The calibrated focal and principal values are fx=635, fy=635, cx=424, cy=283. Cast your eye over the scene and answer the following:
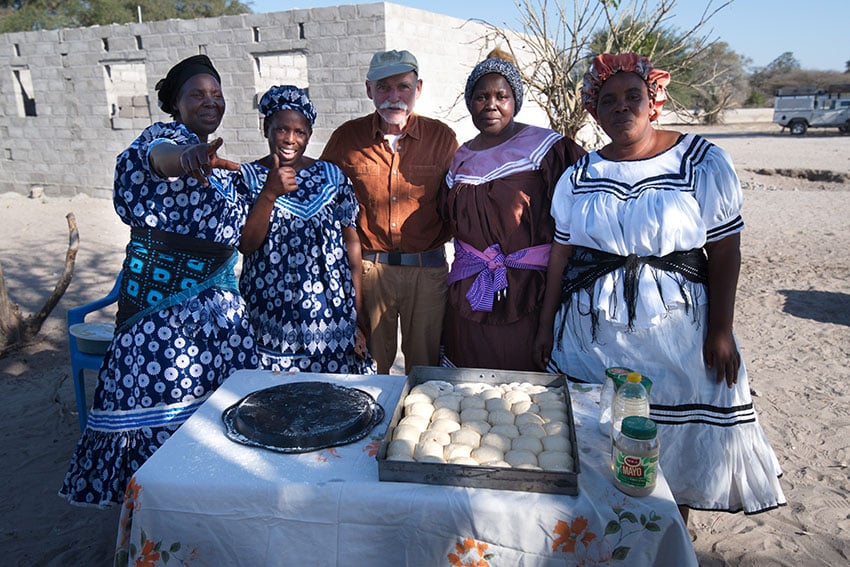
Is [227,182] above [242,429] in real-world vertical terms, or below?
above

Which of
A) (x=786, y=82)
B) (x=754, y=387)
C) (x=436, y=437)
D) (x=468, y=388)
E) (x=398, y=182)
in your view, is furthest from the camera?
(x=786, y=82)

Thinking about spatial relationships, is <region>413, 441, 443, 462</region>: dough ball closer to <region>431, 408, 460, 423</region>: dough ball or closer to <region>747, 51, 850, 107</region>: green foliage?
<region>431, 408, 460, 423</region>: dough ball

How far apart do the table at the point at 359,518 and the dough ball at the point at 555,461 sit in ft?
0.16

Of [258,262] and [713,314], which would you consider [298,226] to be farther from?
[713,314]

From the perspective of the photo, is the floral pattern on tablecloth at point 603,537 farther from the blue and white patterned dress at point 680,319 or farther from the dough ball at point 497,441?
the blue and white patterned dress at point 680,319

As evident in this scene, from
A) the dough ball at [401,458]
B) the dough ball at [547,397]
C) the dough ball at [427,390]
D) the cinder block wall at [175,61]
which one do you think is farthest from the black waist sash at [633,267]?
the cinder block wall at [175,61]

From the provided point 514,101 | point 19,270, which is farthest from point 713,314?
point 19,270

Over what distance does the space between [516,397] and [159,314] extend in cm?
127

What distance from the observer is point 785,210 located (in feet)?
34.6

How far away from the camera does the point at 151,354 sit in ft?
7.23

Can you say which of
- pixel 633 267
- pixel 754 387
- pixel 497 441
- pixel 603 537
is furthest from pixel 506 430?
pixel 754 387

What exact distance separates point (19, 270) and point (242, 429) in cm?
698

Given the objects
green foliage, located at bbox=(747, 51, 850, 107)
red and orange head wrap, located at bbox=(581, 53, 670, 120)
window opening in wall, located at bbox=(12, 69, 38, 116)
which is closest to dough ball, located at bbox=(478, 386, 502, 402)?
red and orange head wrap, located at bbox=(581, 53, 670, 120)

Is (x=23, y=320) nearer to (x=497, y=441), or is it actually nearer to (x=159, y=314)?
(x=159, y=314)
